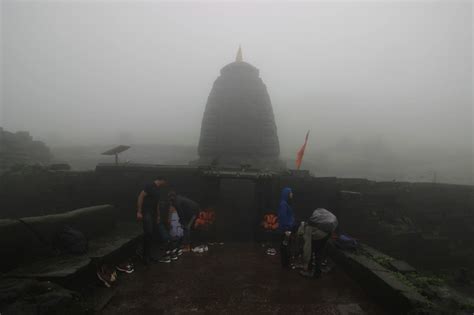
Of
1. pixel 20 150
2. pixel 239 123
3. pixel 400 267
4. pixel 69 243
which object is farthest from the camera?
pixel 20 150

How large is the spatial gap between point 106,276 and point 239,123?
565 inches

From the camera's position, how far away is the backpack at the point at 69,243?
18.6 ft

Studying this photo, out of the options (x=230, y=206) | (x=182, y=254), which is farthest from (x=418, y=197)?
(x=182, y=254)

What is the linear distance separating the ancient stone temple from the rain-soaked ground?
479 inches

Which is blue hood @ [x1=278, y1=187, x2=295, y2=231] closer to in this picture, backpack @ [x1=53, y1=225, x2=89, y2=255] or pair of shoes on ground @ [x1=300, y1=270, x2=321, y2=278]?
pair of shoes on ground @ [x1=300, y1=270, x2=321, y2=278]

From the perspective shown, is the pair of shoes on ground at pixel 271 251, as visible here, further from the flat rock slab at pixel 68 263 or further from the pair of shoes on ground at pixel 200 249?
the flat rock slab at pixel 68 263

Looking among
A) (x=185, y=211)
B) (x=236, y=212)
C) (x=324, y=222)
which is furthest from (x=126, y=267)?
(x=236, y=212)

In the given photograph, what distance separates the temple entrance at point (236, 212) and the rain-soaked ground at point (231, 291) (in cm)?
242

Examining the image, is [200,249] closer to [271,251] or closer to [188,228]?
[188,228]

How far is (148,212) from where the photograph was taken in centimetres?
679

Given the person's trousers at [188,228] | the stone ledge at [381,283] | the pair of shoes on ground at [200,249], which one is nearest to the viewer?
the stone ledge at [381,283]

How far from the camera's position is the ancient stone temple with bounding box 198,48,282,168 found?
18.8m

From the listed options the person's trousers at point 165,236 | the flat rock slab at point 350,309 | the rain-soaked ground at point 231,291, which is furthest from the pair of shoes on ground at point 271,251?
the flat rock slab at point 350,309

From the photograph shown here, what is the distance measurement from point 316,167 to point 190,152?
106ft
